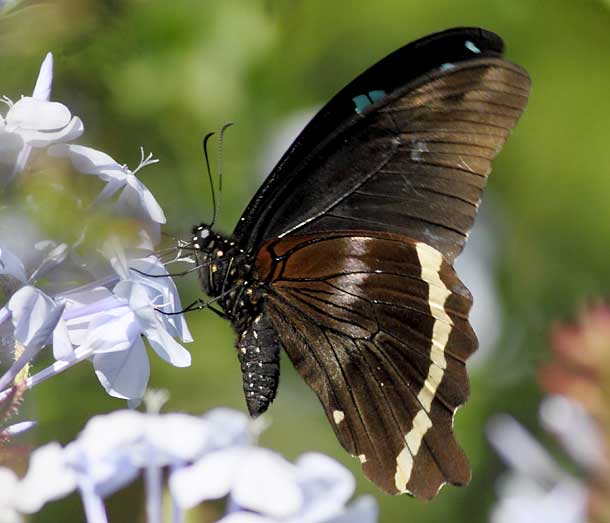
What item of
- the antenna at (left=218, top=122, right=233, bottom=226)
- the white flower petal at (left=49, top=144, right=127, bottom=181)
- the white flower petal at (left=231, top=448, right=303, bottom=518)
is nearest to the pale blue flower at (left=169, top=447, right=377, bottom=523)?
the white flower petal at (left=231, top=448, right=303, bottom=518)

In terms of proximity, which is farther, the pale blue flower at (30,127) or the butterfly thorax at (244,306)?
the butterfly thorax at (244,306)

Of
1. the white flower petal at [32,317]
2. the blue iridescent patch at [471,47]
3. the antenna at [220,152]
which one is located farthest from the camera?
the antenna at [220,152]

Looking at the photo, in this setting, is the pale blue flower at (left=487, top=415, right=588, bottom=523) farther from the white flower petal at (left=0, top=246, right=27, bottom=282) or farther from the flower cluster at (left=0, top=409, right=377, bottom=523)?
the white flower petal at (left=0, top=246, right=27, bottom=282)

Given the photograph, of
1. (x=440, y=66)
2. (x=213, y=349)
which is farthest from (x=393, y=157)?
(x=213, y=349)

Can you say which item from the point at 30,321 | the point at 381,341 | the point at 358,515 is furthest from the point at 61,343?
the point at 381,341

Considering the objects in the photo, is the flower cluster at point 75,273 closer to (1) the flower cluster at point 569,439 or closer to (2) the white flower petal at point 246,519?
(2) the white flower petal at point 246,519

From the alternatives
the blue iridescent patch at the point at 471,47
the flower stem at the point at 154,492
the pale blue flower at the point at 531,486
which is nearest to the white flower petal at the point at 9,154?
the flower stem at the point at 154,492

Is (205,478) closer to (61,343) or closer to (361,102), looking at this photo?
(61,343)

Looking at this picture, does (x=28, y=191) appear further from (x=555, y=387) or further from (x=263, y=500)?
(x=555, y=387)
